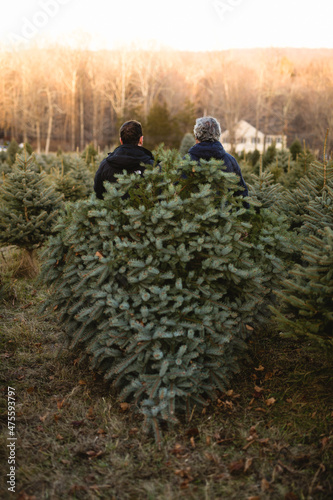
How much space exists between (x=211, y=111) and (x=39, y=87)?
18.5 meters

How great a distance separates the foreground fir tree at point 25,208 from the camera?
594 cm

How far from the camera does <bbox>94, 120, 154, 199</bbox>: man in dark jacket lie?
4.06 metres

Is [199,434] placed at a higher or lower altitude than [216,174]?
lower

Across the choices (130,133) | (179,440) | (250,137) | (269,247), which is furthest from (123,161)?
(250,137)

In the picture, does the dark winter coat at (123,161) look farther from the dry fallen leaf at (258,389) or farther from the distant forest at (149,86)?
the distant forest at (149,86)

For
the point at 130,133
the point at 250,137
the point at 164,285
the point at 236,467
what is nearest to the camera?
the point at 236,467

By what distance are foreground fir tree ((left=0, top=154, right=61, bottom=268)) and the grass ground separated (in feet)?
7.81

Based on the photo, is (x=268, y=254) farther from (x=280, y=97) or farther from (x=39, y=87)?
(x=280, y=97)

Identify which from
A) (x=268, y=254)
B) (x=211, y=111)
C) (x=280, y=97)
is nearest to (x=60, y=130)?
(x=211, y=111)

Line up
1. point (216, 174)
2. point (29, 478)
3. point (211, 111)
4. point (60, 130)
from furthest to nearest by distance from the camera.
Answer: point (60, 130)
point (211, 111)
point (216, 174)
point (29, 478)

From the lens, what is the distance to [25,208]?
5.97m

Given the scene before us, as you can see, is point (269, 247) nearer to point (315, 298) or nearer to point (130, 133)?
point (315, 298)

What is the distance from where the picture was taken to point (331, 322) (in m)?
2.86

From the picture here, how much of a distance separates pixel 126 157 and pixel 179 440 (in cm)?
251
